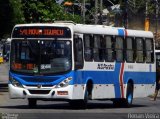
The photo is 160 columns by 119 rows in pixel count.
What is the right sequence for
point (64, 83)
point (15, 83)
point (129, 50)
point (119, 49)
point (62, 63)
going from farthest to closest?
point (129, 50), point (119, 49), point (15, 83), point (62, 63), point (64, 83)

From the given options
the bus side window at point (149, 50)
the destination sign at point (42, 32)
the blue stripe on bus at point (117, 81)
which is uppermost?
the destination sign at point (42, 32)

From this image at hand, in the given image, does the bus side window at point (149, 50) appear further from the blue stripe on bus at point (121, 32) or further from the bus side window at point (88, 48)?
the bus side window at point (88, 48)

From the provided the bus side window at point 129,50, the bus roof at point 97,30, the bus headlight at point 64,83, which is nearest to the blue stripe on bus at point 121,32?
the bus roof at point 97,30

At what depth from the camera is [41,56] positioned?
25719 mm

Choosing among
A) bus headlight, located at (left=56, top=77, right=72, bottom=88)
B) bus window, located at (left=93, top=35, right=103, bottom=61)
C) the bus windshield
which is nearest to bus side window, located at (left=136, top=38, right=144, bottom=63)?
bus window, located at (left=93, top=35, right=103, bottom=61)

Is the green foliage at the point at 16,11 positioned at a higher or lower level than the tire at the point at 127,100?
higher

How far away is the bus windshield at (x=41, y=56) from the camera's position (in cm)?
2552

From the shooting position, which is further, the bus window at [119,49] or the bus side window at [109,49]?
the bus window at [119,49]

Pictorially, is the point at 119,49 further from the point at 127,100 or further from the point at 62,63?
the point at 62,63

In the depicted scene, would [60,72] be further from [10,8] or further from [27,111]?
[10,8]

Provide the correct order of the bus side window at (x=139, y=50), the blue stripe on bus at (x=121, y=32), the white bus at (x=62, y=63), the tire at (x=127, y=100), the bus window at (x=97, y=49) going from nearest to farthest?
the white bus at (x=62, y=63), the bus window at (x=97, y=49), the blue stripe on bus at (x=121, y=32), the tire at (x=127, y=100), the bus side window at (x=139, y=50)

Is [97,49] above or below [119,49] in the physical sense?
above

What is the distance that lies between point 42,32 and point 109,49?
3276 mm

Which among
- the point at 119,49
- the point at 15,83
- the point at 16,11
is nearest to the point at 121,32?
the point at 119,49
